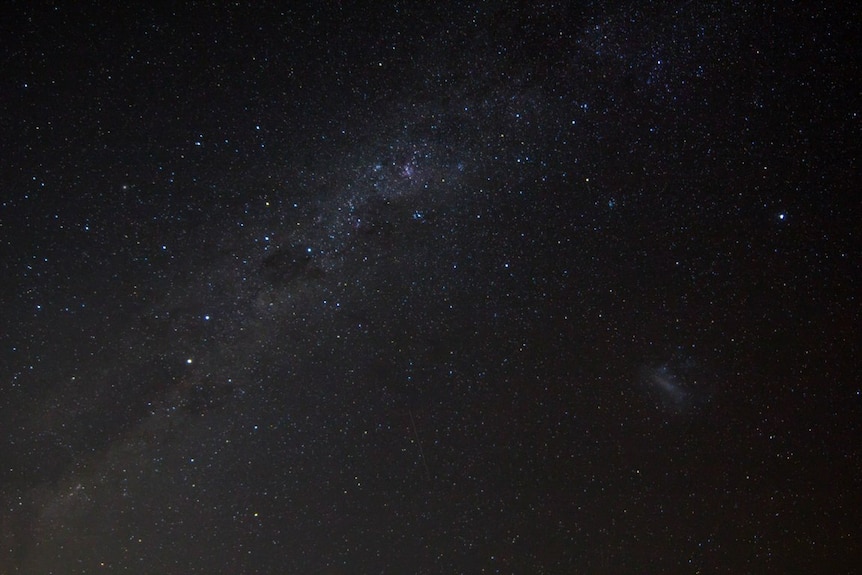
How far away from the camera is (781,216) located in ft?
16.1

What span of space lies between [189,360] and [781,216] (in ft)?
18.8

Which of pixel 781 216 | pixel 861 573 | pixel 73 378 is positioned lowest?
pixel 861 573

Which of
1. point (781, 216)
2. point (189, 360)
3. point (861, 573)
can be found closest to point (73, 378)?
point (189, 360)

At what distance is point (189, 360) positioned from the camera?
4.82 metres

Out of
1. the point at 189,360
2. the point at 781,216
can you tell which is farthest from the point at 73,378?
the point at 781,216

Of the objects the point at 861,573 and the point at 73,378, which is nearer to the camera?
the point at 73,378

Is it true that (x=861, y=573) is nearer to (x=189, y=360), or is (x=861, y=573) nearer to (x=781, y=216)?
(x=781, y=216)

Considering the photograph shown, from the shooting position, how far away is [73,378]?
4.77 metres

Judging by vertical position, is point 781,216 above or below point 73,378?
below

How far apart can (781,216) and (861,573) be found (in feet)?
16.3

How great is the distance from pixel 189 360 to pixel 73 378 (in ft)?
3.47

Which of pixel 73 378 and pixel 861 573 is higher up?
pixel 73 378

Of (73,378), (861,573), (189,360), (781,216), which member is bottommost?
(861,573)

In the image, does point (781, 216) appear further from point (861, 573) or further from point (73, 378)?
point (73, 378)
